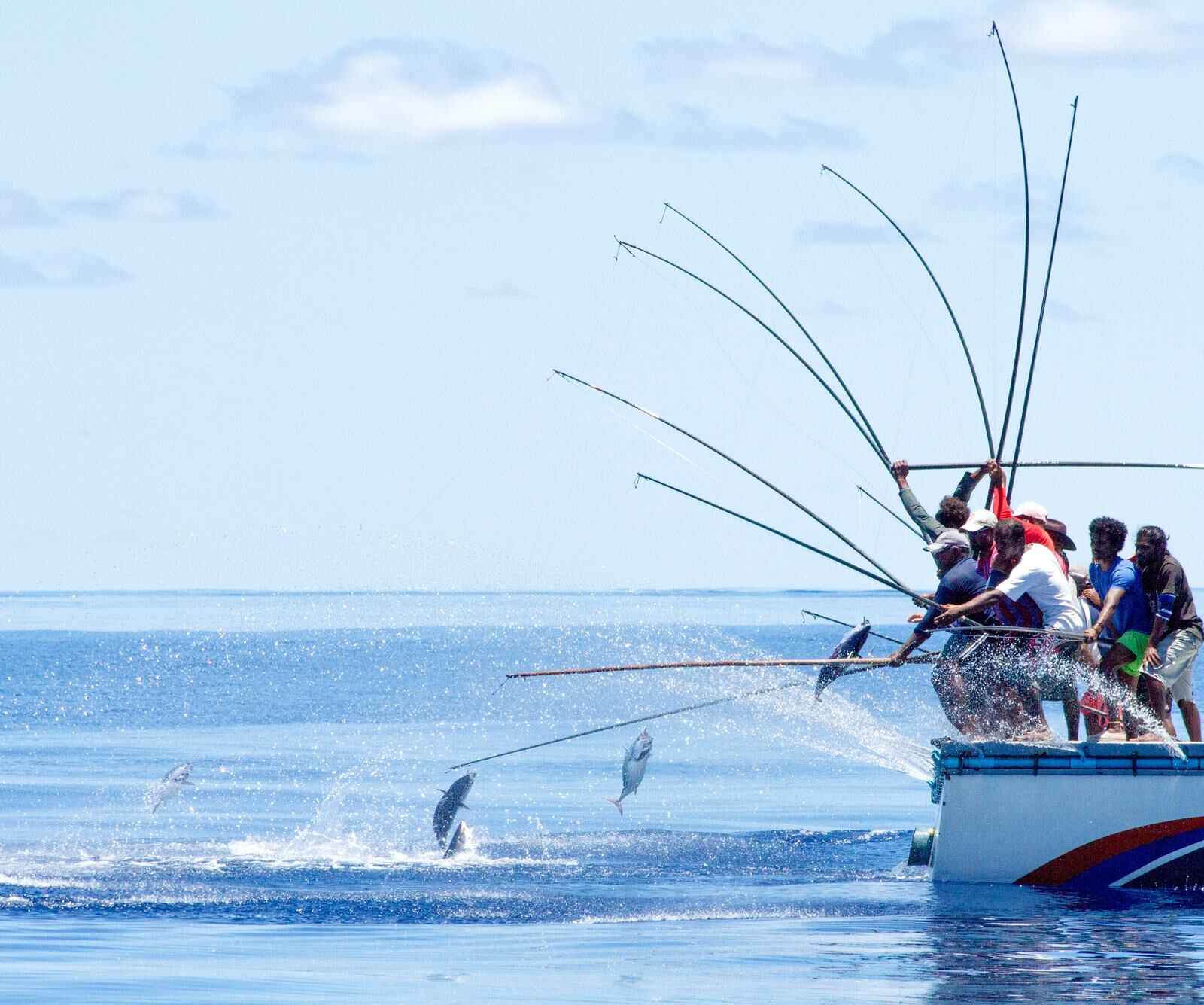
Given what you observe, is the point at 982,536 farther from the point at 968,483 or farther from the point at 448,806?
the point at 448,806

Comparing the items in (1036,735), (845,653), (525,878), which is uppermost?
(845,653)

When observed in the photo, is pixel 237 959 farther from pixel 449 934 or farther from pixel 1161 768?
pixel 1161 768

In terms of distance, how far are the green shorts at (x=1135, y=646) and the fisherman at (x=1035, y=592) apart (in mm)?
454

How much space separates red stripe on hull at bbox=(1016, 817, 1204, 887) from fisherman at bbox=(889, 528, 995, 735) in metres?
1.08

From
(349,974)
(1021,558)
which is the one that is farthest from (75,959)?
(1021,558)

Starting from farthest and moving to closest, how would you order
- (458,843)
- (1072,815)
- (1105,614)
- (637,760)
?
(637,760)
(458,843)
(1072,815)
(1105,614)

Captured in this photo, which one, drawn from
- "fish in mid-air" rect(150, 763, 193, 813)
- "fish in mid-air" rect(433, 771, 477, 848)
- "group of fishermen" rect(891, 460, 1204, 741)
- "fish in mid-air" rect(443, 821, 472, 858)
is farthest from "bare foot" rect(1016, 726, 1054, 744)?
"fish in mid-air" rect(150, 763, 193, 813)

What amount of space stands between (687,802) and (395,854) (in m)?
5.72

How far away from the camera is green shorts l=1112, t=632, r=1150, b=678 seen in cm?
1444

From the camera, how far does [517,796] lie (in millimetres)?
22094

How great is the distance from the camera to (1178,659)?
1454 centimetres

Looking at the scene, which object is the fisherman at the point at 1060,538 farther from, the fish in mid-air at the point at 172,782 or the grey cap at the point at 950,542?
the fish in mid-air at the point at 172,782

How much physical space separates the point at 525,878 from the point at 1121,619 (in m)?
4.84

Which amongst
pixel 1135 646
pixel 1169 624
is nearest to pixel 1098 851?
pixel 1135 646
